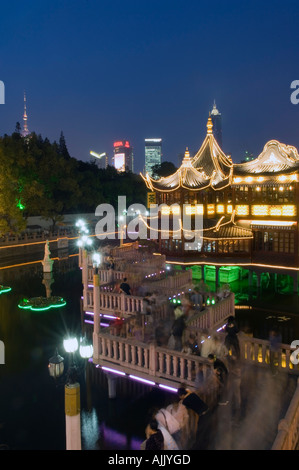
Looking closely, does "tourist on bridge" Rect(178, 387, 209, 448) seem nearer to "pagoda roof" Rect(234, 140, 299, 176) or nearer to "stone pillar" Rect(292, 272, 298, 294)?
"stone pillar" Rect(292, 272, 298, 294)

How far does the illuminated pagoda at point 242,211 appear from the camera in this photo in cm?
2323

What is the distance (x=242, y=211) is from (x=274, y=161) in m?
3.70

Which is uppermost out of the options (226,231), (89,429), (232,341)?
(226,231)

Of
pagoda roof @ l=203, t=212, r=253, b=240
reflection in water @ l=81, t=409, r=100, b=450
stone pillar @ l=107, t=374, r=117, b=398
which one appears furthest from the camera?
pagoda roof @ l=203, t=212, r=253, b=240

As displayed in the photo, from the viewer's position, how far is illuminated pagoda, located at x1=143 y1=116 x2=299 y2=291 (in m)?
23.2

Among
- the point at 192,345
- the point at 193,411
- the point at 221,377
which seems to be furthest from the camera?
the point at 192,345

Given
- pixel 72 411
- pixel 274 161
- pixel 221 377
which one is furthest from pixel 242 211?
pixel 72 411

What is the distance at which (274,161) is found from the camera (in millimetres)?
24109

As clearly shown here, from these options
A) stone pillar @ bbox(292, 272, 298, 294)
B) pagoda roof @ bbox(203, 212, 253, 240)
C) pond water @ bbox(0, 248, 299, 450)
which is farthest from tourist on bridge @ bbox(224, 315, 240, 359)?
pagoda roof @ bbox(203, 212, 253, 240)

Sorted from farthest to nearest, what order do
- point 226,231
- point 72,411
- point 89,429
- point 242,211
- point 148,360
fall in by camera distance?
point 242,211
point 226,231
point 148,360
point 89,429
point 72,411

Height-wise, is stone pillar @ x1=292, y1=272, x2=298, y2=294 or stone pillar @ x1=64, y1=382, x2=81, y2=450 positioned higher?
stone pillar @ x1=64, y1=382, x2=81, y2=450

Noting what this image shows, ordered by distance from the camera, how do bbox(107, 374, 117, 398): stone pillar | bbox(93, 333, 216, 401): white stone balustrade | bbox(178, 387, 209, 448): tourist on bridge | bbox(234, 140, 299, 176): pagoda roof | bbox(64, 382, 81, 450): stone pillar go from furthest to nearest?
bbox(234, 140, 299, 176): pagoda roof < bbox(107, 374, 117, 398): stone pillar < bbox(93, 333, 216, 401): white stone balustrade < bbox(178, 387, 209, 448): tourist on bridge < bbox(64, 382, 81, 450): stone pillar

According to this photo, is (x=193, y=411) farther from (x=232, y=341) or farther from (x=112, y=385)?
(x=112, y=385)

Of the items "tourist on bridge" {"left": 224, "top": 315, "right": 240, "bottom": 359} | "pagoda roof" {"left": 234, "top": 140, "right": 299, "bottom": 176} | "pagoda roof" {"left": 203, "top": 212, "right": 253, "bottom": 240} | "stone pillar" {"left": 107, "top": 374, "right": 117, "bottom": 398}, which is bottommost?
"stone pillar" {"left": 107, "top": 374, "right": 117, "bottom": 398}
